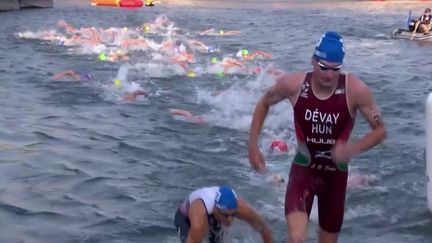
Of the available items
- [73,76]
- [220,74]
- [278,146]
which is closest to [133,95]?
[73,76]

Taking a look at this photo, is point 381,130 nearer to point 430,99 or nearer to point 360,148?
point 360,148

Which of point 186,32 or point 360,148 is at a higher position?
point 360,148

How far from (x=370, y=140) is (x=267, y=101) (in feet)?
3.02

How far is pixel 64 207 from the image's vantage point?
9281 mm

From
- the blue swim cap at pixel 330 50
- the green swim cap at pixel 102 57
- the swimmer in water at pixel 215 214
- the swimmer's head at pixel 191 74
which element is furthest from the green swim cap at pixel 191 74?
the blue swim cap at pixel 330 50

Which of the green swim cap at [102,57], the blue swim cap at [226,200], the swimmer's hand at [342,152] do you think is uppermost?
the swimmer's hand at [342,152]

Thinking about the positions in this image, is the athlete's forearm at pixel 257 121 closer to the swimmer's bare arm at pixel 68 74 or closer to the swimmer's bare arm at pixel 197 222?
the swimmer's bare arm at pixel 197 222

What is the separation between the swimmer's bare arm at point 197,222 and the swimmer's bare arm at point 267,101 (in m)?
1.03

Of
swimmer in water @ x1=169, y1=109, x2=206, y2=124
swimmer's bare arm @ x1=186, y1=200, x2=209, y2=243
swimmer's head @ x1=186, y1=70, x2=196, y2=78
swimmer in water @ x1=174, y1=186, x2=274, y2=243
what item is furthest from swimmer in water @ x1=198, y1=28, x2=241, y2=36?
swimmer's bare arm @ x1=186, y1=200, x2=209, y2=243

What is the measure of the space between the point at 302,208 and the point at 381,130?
35.6 inches

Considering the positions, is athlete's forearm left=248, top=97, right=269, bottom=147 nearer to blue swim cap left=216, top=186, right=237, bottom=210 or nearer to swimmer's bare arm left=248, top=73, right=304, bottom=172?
swimmer's bare arm left=248, top=73, right=304, bottom=172

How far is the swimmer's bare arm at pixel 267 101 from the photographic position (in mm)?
6082

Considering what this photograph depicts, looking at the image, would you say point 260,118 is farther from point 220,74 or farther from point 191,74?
point 220,74

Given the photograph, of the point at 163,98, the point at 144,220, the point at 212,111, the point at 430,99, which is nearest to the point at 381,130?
the point at 430,99
